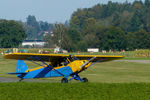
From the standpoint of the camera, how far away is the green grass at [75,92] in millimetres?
11805

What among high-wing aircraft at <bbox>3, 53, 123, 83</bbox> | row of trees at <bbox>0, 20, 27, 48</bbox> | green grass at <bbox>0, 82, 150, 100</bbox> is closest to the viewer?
green grass at <bbox>0, 82, 150, 100</bbox>

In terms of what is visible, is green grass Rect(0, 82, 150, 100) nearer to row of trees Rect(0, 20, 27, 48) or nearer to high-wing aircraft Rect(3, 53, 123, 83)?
high-wing aircraft Rect(3, 53, 123, 83)

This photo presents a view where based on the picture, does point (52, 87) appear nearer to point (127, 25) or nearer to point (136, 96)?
point (136, 96)

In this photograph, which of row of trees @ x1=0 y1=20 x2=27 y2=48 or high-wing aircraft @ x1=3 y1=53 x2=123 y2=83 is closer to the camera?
high-wing aircraft @ x1=3 y1=53 x2=123 y2=83

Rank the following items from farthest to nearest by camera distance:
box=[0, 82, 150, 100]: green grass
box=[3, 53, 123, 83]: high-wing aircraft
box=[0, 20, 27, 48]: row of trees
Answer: box=[0, 20, 27, 48]: row of trees
box=[3, 53, 123, 83]: high-wing aircraft
box=[0, 82, 150, 100]: green grass

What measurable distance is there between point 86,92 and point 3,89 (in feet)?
9.84

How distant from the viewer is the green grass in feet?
38.7

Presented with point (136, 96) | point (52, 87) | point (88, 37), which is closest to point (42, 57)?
point (52, 87)

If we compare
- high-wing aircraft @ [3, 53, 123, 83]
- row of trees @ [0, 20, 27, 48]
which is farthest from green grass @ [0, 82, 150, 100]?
row of trees @ [0, 20, 27, 48]

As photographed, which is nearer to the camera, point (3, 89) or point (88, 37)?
point (3, 89)

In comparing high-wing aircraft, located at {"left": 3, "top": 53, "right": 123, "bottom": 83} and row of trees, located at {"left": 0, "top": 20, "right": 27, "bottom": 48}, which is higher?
row of trees, located at {"left": 0, "top": 20, "right": 27, "bottom": 48}

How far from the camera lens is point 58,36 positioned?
4796 inches

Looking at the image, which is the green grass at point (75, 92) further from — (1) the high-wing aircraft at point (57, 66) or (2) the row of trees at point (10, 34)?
(2) the row of trees at point (10, 34)

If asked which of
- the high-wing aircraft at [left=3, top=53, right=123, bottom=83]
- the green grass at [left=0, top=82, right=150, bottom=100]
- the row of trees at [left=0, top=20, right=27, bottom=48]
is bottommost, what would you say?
the green grass at [left=0, top=82, right=150, bottom=100]
